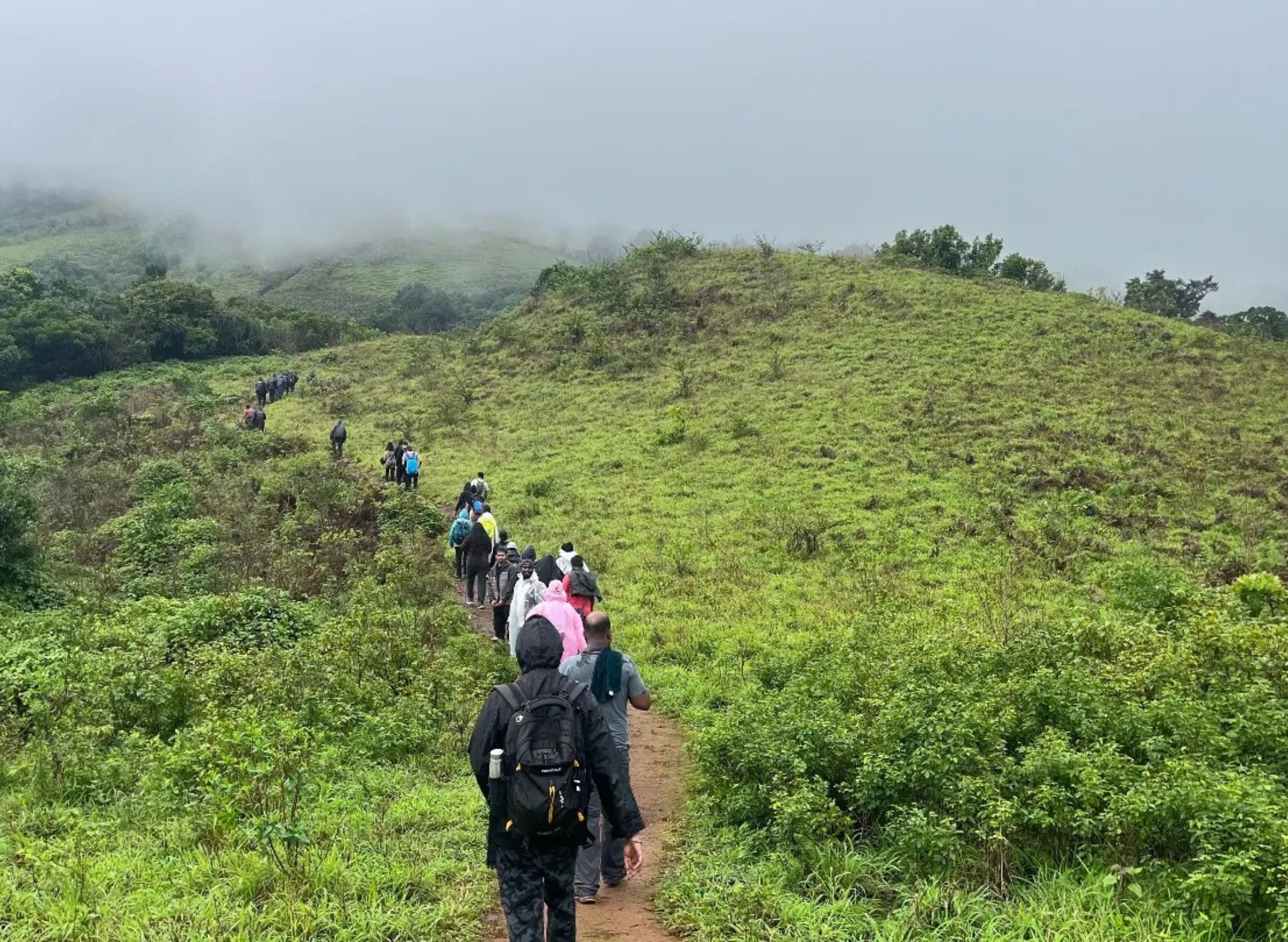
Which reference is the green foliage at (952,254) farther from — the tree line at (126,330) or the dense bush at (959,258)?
the tree line at (126,330)

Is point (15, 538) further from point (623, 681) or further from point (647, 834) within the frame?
point (623, 681)

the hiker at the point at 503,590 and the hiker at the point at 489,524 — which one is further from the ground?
the hiker at the point at 489,524

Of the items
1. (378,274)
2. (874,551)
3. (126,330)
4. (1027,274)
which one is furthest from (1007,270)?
(378,274)

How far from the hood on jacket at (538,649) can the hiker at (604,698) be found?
1.44 metres

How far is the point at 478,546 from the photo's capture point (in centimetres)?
1370

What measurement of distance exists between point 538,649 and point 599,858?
2.21 m

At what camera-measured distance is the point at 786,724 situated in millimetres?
6152

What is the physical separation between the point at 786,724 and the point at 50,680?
676cm

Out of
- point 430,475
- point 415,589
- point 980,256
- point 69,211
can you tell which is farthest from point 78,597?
point 69,211

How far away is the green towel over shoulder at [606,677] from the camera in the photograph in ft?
16.9

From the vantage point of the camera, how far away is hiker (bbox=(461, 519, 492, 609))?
44.7 feet

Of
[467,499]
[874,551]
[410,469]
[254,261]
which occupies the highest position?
[254,261]

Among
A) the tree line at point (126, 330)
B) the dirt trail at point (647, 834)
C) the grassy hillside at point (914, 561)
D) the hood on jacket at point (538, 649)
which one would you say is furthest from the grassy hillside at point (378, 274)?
the hood on jacket at point (538, 649)

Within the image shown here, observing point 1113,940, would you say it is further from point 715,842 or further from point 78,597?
point 78,597
